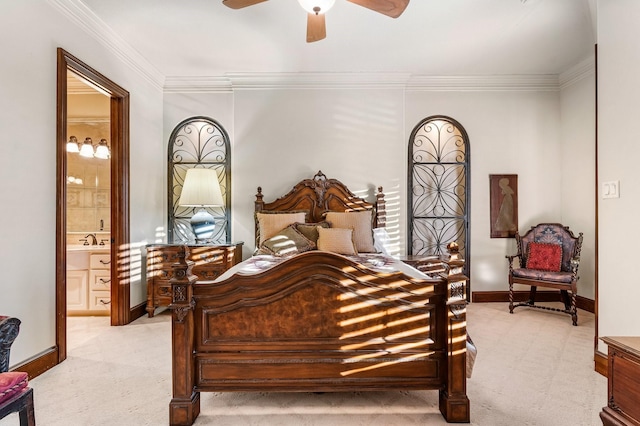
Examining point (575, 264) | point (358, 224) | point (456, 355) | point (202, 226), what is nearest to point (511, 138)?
point (575, 264)

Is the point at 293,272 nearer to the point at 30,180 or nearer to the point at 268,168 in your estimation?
the point at 30,180

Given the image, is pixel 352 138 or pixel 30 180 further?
pixel 352 138

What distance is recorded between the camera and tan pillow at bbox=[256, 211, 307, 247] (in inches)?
156

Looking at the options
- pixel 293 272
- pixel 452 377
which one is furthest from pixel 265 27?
pixel 452 377

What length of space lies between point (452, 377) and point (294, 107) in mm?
3667

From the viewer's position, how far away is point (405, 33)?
3484 millimetres

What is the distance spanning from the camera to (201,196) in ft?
13.4

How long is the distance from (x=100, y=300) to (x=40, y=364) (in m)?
1.61

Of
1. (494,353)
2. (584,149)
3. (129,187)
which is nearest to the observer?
(494,353)

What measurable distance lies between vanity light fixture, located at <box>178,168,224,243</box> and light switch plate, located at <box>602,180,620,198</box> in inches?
147

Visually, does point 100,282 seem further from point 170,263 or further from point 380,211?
point 380,211

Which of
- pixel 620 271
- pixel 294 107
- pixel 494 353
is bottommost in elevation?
pixel 494 353

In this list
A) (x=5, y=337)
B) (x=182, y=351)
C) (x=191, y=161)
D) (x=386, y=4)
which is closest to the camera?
(x=5, y=337)

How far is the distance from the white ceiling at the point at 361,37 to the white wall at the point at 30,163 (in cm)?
55
